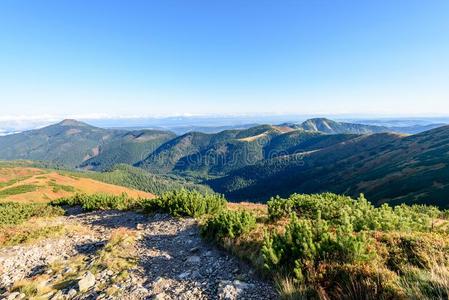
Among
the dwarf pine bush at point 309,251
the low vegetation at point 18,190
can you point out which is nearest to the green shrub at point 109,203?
the dwarf pine bush at point 309,251

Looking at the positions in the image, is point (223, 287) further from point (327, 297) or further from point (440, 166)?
point (440, 166)

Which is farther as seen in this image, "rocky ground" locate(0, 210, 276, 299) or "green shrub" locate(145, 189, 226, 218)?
"green shrub" locate(145, 189, 226, 218)

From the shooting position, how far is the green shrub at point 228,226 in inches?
406

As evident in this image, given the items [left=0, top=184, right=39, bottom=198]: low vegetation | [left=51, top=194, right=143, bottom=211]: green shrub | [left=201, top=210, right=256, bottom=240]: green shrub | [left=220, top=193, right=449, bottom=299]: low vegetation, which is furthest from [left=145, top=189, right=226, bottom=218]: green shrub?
[left=0, top=184, right=39, bottom=198]: low vegetation

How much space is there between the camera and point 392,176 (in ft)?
360

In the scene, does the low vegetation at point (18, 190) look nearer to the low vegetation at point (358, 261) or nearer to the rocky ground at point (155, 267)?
the rocky ground at point (155, 267)

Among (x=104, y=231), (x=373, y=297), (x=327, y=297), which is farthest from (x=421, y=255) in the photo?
(x=104, y=231)

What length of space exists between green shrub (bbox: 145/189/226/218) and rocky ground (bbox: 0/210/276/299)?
78 cm

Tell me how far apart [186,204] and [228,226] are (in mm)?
5443

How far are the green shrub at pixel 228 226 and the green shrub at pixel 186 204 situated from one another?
12.3 feet

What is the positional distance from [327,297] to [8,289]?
933cm

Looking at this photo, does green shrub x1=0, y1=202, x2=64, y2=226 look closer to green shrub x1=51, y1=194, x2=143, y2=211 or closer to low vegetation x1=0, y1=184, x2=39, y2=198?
green shrub x1=51, y1=194, x2=143, y2=211

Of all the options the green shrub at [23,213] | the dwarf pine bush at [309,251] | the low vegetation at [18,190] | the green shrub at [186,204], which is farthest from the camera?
the low vegetation at [18,190]

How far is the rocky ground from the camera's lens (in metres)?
6.95
